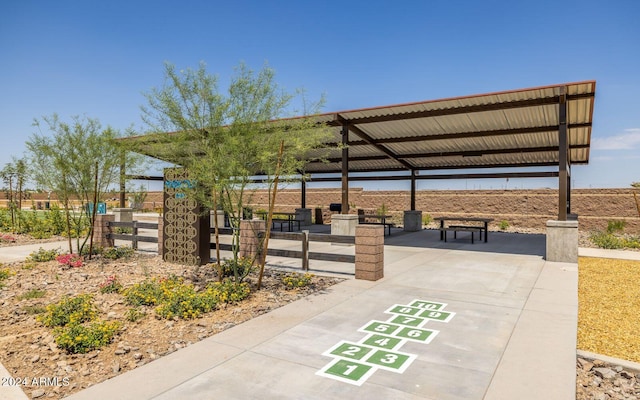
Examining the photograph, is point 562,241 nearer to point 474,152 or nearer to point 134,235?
point 474,152

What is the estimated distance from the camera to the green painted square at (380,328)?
504 cm

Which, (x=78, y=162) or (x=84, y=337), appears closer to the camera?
(x=84, y=337)

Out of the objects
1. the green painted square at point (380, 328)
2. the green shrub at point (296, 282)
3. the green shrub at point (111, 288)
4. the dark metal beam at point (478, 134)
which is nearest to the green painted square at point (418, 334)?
the green painted square at point (380, 328)

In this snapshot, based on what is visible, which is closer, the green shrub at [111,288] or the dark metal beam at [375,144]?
the green shrub at [111,288]

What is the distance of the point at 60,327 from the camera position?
5.28 m

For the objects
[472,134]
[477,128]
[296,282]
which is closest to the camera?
[296,282]

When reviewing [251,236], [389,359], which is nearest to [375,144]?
[251,236]

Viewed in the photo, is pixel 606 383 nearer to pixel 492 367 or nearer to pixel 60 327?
pixel 492 367

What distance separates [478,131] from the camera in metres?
14.3

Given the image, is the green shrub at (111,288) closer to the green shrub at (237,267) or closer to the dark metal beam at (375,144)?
the green shrub at (237,267)

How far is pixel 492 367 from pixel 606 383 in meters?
1.10

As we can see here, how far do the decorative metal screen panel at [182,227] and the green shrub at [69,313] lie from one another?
11.7 ft

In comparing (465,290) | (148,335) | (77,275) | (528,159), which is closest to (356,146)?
(528,159)

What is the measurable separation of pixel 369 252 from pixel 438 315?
8.39 feet
